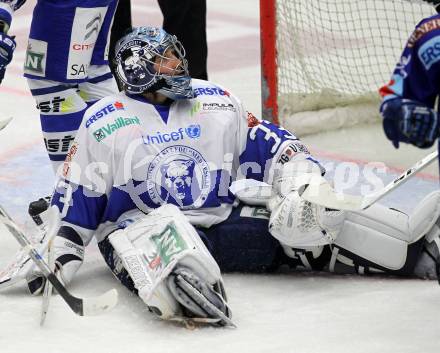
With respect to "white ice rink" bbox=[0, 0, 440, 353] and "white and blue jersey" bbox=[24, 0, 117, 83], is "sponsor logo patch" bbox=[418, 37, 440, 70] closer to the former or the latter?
"white ice rink" bbox=[0, 0, 440, 353]

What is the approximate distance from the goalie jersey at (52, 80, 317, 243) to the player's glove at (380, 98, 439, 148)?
0.86m

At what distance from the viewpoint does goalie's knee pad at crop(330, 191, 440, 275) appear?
343cm

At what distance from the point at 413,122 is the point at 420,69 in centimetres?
15

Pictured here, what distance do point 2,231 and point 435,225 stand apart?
151 cm

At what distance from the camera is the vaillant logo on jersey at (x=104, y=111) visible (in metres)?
3.53

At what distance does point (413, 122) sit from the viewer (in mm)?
2736

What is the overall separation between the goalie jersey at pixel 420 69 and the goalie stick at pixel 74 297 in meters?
0.89

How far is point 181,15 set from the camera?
4.83m

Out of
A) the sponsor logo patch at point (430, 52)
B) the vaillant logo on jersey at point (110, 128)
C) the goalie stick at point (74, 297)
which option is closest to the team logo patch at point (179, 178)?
the vaillant logo on jersey at point (110, 128)

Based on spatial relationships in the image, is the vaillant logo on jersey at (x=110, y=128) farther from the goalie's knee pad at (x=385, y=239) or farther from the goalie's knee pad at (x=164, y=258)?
the goalie's knee pad at (x=385, y=239)

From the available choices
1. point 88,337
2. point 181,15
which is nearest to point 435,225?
point 88,337

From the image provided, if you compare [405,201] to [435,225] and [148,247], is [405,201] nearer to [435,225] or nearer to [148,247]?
[435,225]

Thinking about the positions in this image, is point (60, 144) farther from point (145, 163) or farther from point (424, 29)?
point (424, 29)

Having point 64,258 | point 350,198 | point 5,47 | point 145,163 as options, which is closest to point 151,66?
point 145,163
